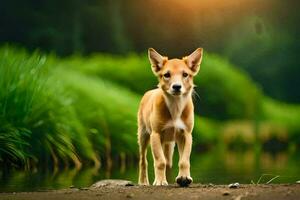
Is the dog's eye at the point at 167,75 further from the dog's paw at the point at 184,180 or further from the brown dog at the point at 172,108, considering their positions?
the dog's paw at the point at 184,180

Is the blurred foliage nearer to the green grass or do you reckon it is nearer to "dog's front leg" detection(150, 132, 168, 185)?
the green grass

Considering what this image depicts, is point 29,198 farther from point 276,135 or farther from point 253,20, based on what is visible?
point 253,20

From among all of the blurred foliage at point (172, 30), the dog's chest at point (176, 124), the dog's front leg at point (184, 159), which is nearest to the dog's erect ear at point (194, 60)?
the dog's chest at point (176, 124)

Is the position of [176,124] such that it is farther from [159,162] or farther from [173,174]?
[173,174]

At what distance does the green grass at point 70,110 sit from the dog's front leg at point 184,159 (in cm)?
395

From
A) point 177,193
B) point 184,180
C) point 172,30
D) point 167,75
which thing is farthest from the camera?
point 172,30

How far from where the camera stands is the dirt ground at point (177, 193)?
6.50m

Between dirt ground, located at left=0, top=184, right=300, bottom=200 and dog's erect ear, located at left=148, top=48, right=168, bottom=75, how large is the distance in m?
1.00

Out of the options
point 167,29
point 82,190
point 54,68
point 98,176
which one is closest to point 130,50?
point 167,29

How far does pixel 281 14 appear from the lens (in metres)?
24.5

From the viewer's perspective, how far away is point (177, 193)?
6699mm

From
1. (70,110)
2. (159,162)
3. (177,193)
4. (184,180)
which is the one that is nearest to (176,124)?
(159,162)

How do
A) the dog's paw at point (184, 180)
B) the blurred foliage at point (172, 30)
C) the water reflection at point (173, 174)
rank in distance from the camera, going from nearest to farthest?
the dog's paw at point (184, 180)
the water reflection at point (173, 174)
the blurred foliage at point (172, 30)

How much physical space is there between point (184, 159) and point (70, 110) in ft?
18.8
